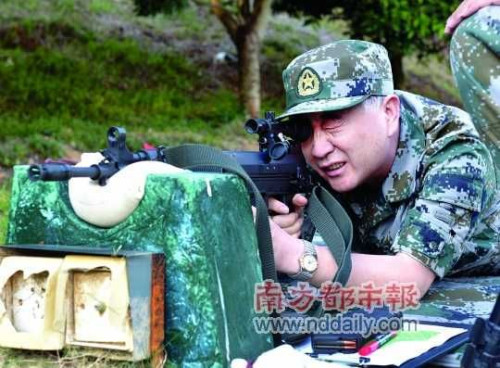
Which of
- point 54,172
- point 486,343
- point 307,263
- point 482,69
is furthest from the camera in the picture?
point 482,69

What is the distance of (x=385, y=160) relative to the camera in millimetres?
3230

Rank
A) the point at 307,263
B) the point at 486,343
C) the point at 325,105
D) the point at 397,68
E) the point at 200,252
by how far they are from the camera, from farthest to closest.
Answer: the point at 397,68 < the point at 325,105 < the point at 307,263 < the point at 200,252 < the point at 486,343

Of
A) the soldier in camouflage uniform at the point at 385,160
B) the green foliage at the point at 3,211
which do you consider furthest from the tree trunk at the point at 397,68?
the soldier in camouflage uniform at the point at 385,160

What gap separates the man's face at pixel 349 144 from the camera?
3109 mm

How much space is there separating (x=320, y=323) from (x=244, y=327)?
0.34 m

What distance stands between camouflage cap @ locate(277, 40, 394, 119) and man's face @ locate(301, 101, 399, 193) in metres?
0.05

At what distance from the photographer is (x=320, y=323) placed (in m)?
2.97

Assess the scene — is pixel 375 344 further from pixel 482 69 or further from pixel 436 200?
pixel 482 69

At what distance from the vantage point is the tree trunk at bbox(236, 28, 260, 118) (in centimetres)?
1178

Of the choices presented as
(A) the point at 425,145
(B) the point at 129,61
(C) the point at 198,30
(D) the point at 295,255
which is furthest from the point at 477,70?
(C) the point at 198,30

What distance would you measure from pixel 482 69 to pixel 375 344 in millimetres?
1791

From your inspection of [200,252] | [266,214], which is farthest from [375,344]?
[200,252]

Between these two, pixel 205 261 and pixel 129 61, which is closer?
pixel 205 261

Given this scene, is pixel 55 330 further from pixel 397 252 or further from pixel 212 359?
pixel 397 252
